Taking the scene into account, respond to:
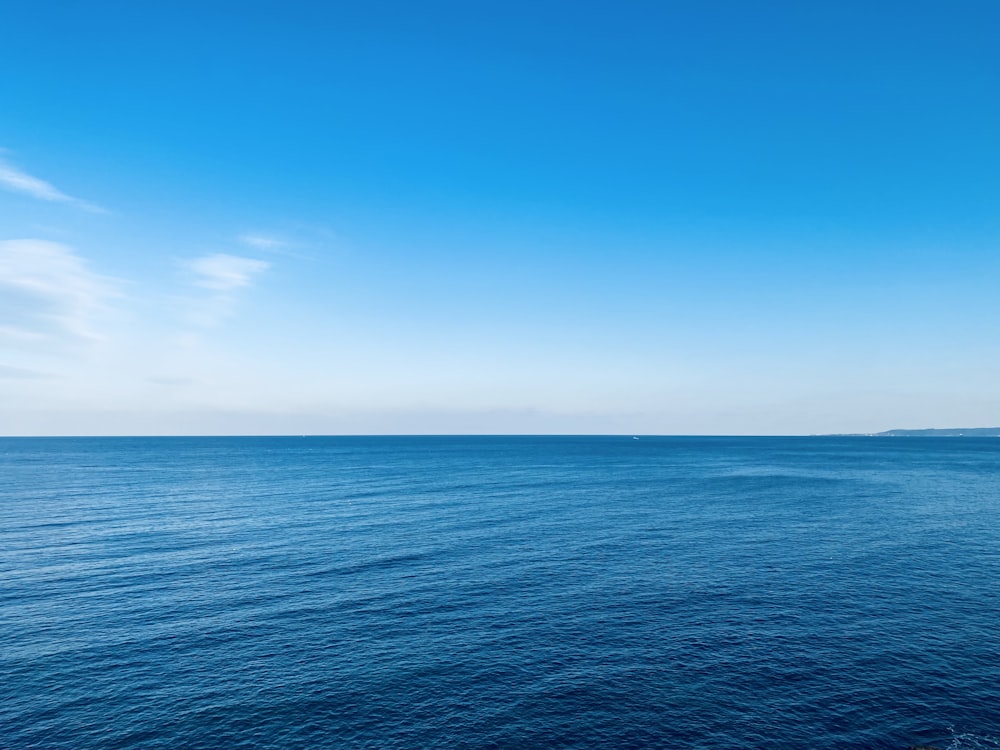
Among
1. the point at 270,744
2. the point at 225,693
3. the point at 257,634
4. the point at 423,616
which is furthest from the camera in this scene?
the point at 423,616

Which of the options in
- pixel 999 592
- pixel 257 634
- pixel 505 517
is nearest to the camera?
pixel 257 634

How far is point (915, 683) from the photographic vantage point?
47.1m

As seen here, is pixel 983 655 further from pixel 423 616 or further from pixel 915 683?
pixel 423 616

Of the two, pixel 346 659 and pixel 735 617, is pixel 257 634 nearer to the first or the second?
→ pixel 346 659

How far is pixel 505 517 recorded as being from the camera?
Result: 388 feet

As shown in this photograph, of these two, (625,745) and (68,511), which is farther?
(68,511)

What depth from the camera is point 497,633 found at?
57.4m

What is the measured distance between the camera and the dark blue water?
138ft

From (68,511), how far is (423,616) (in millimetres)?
A: 106907

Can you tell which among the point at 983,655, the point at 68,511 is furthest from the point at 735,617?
the point at 68,511

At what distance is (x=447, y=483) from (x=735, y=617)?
127m

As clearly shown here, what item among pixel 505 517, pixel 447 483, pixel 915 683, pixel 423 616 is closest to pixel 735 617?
pixel 915 683

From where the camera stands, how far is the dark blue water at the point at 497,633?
42125mm

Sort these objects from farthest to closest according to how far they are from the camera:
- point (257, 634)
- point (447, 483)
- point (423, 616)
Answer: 1. point (447, 483)
2. point (423, 616)
3. point (257, 634)
